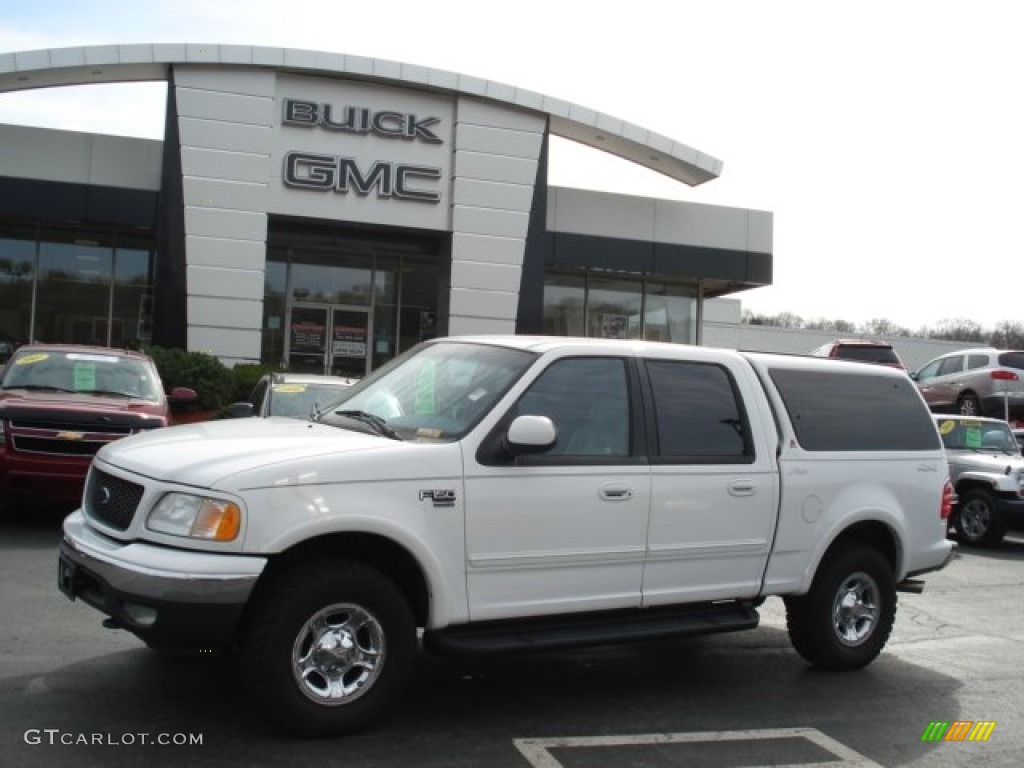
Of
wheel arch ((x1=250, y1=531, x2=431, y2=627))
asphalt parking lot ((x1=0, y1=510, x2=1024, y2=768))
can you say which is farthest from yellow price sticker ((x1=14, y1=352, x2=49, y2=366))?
wheel arch ((x1=250, y1=531, x2=431, y2=627))

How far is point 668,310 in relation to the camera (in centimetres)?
2550

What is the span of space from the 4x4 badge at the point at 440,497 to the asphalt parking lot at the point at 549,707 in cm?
108

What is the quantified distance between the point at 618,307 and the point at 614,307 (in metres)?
0.11

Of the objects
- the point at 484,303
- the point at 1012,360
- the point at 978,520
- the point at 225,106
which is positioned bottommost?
the point at 978,520

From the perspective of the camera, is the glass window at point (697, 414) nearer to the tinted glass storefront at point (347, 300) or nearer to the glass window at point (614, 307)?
the tinted glass storefront at point (347, 300)

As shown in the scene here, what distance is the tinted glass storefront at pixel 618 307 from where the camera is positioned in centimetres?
2480

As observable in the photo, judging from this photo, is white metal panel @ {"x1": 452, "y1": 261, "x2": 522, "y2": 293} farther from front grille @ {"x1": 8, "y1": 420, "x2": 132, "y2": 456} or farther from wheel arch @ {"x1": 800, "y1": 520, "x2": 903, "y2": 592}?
wheel arch @ {"x1": 800, "y1": 520, "x2": 903, "y2": 592}

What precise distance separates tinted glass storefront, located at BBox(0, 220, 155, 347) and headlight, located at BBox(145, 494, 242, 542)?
60.9ft

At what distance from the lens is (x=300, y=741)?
429cm

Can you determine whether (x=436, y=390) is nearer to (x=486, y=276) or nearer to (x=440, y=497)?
(x=440, y=497)

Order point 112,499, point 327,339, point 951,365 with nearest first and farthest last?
point 112,499
point 951,365
point 327,339

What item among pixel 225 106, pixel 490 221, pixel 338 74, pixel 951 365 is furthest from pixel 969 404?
pixel 225 106

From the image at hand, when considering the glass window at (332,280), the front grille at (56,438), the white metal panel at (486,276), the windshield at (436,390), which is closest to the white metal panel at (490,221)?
the white metal panel at (486,276)

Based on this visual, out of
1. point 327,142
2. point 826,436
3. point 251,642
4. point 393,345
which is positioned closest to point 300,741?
point 251,642
